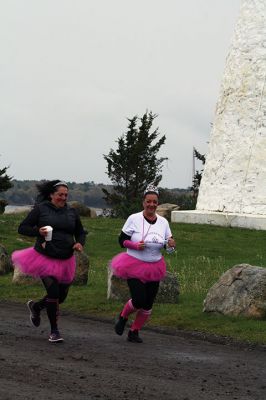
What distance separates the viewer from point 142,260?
10445 mm

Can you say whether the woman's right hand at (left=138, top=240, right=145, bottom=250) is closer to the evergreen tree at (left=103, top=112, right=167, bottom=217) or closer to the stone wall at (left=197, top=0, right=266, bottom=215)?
the stone wall at (left=197, top=0, right=266, bottom=215)

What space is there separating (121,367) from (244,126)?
25.7 metres

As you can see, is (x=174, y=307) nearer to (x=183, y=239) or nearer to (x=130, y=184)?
(x=183, y=239)

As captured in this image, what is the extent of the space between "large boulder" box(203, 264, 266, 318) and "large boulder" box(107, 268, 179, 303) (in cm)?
136

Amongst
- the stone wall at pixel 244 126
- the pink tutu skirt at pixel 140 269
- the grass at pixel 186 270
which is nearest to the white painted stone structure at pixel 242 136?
the stone wall at pixel 244 126

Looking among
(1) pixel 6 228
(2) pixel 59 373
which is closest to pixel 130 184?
(1) pixel 6 228

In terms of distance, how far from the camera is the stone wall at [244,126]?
32.8 meters

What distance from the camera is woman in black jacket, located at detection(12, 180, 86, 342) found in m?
10.2

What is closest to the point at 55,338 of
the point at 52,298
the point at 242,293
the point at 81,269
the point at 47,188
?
the point at 52,298

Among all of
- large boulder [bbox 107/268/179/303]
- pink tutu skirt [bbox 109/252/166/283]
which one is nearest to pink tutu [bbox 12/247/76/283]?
pink tutu skirt [bbox 109/252/166/283]

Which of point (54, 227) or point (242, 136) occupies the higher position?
point (242, 136)

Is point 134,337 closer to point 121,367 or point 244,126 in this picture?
point 121,367

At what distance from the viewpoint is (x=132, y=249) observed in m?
10.5

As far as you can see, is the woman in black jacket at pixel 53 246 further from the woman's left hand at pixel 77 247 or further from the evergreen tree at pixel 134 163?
the evergreen tree at pixel 134 163
